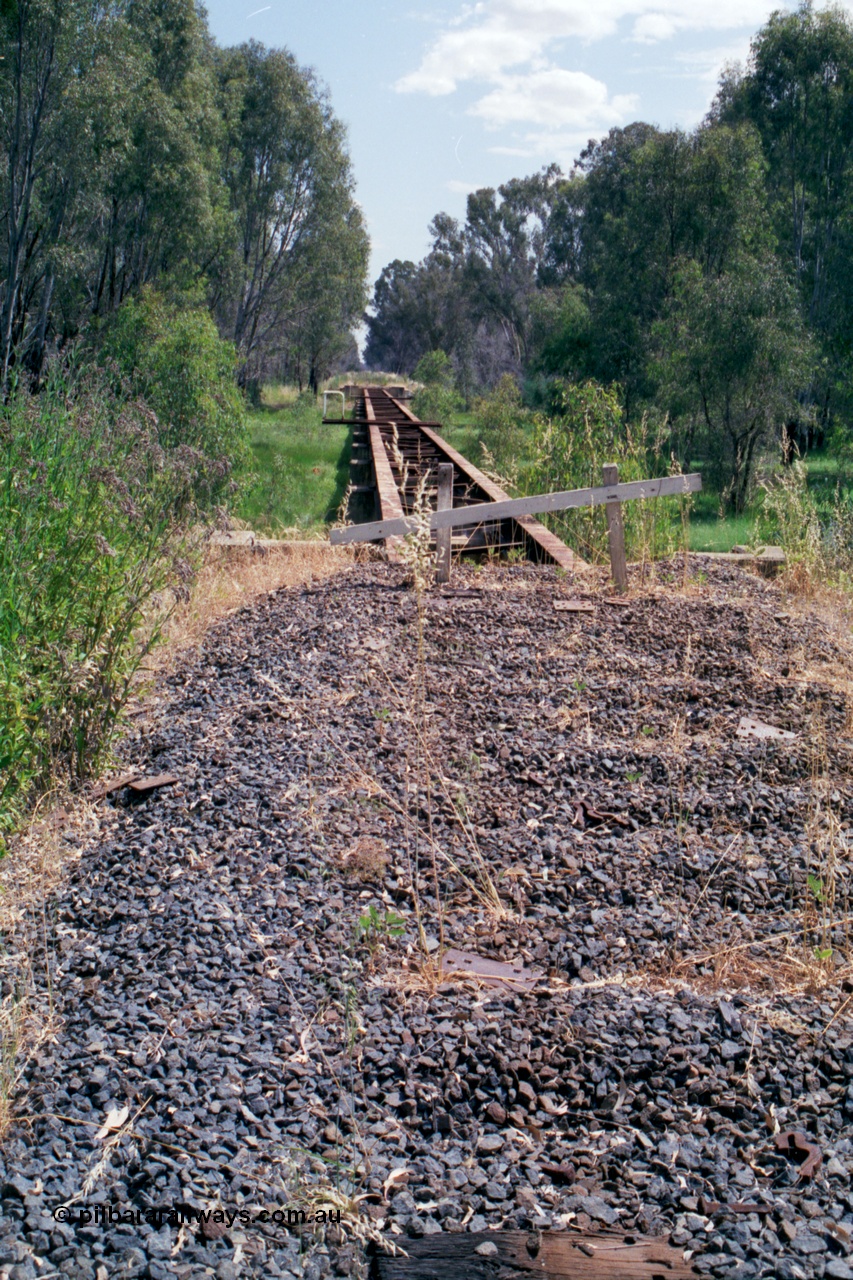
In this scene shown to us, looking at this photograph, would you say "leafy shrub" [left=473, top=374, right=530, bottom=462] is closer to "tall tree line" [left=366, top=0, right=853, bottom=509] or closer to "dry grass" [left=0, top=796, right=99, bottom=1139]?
"tall tree line" [left=366, top=0, right=853, bottom=509]

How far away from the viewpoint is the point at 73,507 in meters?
4.81

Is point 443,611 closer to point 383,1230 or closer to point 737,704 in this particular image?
point 737,704

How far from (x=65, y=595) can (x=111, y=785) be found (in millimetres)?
851

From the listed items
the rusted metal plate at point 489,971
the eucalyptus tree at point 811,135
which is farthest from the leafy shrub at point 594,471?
the eucalyptus tree at point 811,135

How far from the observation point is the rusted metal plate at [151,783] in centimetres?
397

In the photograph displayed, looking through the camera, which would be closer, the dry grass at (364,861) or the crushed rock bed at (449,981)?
the crushed rock bed at (449,981)

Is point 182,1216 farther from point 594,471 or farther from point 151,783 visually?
point 594,471

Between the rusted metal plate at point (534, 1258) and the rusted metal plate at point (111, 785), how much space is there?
2.44 meters

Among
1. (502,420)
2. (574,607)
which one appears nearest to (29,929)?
(574,607)

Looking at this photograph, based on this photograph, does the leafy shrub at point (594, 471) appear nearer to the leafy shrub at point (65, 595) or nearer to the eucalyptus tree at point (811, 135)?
the leafy shrub at point (65, 595)

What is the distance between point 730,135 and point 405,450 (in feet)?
39.2

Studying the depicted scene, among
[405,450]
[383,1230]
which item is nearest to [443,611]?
[383,1230]

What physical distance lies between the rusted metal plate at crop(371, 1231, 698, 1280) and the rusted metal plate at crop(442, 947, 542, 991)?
32.7 inches

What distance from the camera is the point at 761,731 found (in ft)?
14.9
